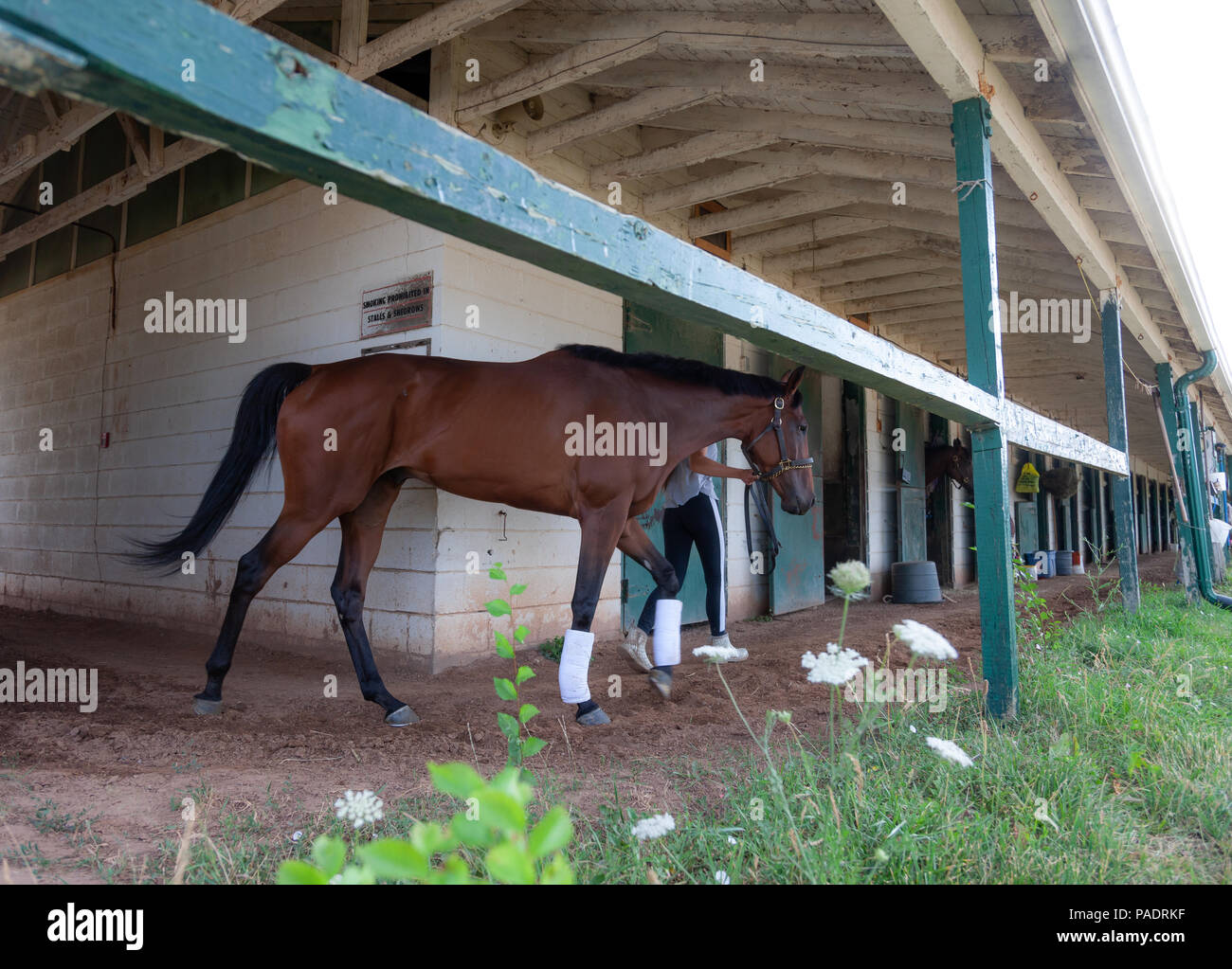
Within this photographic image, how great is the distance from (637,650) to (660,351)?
254 centimetres

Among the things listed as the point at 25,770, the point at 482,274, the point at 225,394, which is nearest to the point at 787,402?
the point at 482,274

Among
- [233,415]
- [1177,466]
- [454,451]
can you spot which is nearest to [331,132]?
[454,451]

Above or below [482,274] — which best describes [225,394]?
below

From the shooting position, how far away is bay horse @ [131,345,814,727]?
10.9ft

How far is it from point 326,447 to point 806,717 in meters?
2.46

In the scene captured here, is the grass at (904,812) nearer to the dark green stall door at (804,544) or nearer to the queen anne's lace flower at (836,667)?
the queen anne's lace flower at (836,667)

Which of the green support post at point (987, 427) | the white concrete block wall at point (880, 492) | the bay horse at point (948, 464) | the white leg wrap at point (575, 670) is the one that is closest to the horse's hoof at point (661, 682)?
the white leg wrap at point (575, 670)

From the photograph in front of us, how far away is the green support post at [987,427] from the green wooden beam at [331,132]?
5.53ft

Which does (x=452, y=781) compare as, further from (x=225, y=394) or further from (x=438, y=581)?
(x=225, y=394)

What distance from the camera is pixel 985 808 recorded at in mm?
1740

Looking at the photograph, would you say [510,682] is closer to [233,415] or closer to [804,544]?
[233,415]

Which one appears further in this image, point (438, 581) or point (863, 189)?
point (863, 189)

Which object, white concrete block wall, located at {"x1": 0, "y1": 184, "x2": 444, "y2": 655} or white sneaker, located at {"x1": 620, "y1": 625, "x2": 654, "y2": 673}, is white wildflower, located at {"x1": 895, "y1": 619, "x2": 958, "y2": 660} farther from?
white concrete block wall, located at {"x1": 0, "y1": 184, "x2": 444, "y2": 655}
